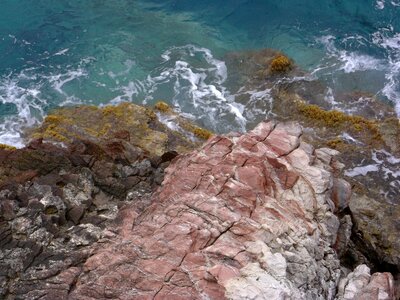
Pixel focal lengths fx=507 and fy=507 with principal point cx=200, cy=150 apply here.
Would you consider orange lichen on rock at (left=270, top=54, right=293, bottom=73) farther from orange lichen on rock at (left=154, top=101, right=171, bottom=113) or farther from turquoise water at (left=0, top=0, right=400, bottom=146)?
orange lichen on rock at (left=154, top=101, right=171, bottom=113)

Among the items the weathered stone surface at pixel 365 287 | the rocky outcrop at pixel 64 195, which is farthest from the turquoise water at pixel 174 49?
the weathered stone surface at pixel 365 287

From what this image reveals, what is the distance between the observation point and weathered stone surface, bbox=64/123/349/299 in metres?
20.9

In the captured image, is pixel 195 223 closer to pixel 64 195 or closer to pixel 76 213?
pixel 76 213

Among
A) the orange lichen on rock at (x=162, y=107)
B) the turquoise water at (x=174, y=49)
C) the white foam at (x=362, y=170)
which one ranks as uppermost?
the turquoise water at (x=174, y=49)

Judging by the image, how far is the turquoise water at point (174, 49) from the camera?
44906 millimetres

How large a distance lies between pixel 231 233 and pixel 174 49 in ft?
99.9

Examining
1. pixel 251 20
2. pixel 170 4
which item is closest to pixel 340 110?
pixel 251 20

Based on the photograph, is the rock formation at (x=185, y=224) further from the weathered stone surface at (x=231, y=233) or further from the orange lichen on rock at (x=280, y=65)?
the orange lichen on rock at (x=280, y=65)

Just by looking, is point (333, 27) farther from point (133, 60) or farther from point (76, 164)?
point (76, 164)

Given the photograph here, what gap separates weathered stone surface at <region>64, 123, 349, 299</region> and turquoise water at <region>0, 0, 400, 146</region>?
1538cm

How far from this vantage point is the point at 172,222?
2372cm

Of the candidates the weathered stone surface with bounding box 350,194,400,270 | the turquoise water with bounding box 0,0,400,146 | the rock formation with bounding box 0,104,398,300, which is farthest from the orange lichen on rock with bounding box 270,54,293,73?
the rock formation with bounding box 0,104,398,300

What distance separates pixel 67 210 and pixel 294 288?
1233 centimetres

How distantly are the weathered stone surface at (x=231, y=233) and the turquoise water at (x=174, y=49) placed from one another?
1538cm
